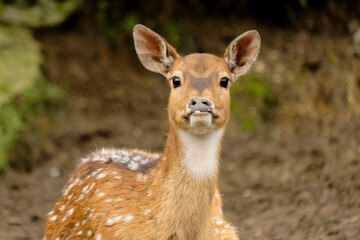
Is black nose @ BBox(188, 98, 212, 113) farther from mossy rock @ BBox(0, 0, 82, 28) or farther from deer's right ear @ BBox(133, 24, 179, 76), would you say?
mossy rock @ BBox(0, 0, 82, 28)

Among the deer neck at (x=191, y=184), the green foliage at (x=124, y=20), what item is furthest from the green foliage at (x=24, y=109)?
the deer neck at (x=191, y=184)

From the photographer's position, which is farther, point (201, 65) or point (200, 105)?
point (201, 65)

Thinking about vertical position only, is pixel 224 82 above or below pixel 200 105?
above

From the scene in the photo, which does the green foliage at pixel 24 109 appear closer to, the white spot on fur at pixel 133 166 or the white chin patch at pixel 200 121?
the white spot on fur at pixel 133 166

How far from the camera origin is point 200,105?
4156mm

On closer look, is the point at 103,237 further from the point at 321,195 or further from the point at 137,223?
the point at 321,195

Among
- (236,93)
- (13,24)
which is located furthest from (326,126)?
(13,24)

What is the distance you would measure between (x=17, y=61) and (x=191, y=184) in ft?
16.2

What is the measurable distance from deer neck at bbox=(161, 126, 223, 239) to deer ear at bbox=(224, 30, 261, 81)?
0.83 m

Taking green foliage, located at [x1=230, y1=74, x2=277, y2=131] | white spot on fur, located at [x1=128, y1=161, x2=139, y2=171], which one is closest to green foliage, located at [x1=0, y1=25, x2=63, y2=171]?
green foliage, located at [x1=230, y1=74, x2=277, y2=131]

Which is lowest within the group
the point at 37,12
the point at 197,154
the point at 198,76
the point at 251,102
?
the point at 197,154

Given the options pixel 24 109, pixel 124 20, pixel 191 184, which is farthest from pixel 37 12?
pixel 191 184

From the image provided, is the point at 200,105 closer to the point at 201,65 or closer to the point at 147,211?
the point at 201,65

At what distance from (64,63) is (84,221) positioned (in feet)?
15.1
